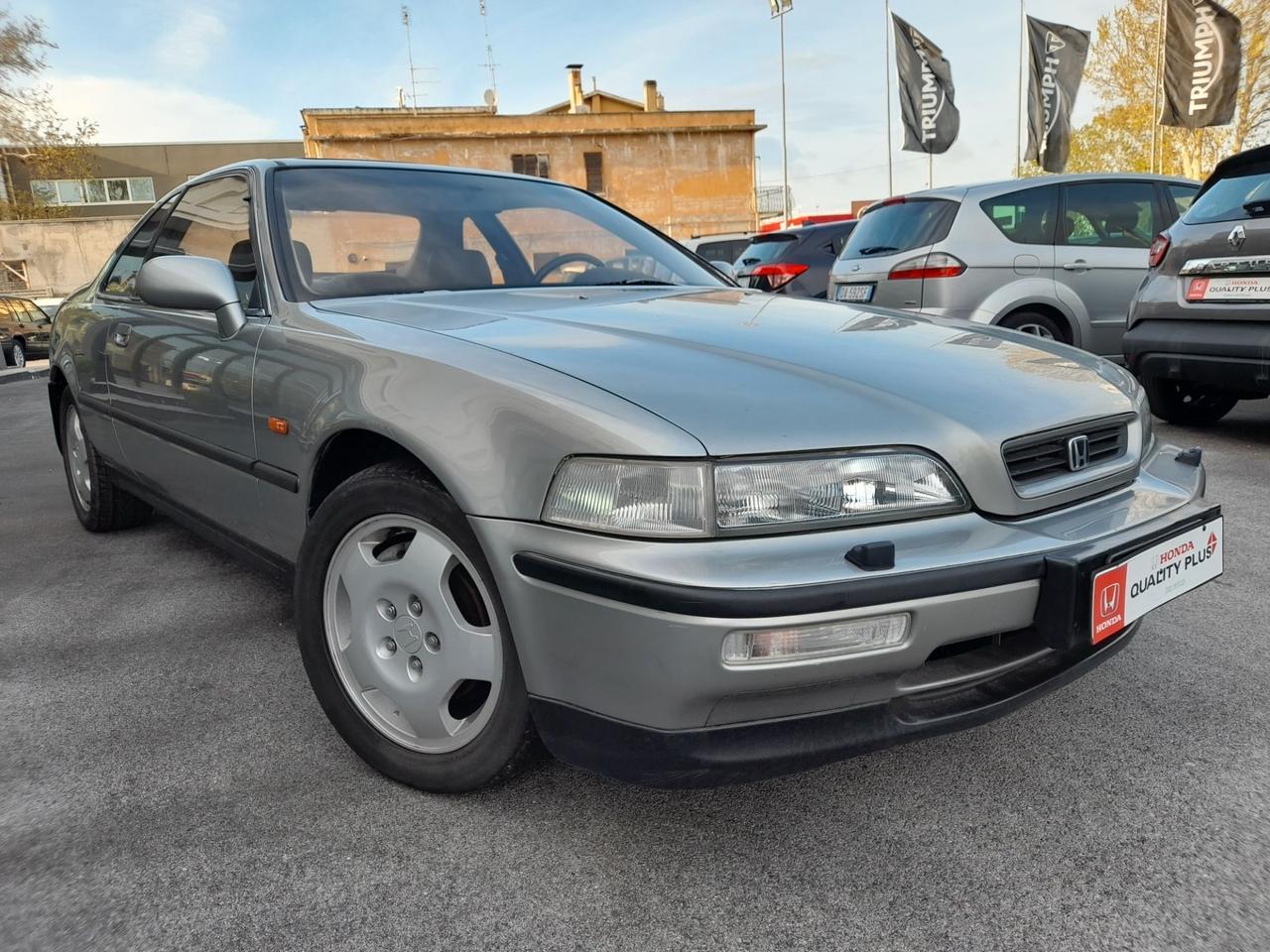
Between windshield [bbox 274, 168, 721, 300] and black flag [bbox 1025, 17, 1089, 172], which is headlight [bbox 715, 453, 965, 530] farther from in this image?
black flag [bbox 1025, 17, 1089, 172]

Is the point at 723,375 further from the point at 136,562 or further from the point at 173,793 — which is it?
the point at 136,562

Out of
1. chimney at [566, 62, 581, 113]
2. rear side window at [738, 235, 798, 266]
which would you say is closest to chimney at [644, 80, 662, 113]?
chimney at [566, 62, 581, 113]

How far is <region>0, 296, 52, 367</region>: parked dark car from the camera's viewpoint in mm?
17797

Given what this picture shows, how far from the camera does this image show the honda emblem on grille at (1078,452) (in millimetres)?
1828

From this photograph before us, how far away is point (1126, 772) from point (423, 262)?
214 centimetres

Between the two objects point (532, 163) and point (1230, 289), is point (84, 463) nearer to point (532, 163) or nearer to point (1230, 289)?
point (1230, 289)

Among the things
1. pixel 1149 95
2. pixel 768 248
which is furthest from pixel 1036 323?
pixel 1149 95

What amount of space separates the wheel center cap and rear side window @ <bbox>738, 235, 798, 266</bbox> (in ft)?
27.9

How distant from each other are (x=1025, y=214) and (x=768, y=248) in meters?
4.11

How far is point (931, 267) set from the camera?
20.0ft

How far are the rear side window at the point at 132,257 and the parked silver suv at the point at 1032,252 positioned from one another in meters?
4.45

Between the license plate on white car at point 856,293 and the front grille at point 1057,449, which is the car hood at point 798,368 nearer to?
the front grille at point 1057,449

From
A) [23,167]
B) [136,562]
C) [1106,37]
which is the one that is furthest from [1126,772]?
[23,167]

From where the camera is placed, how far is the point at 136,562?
372 cm
